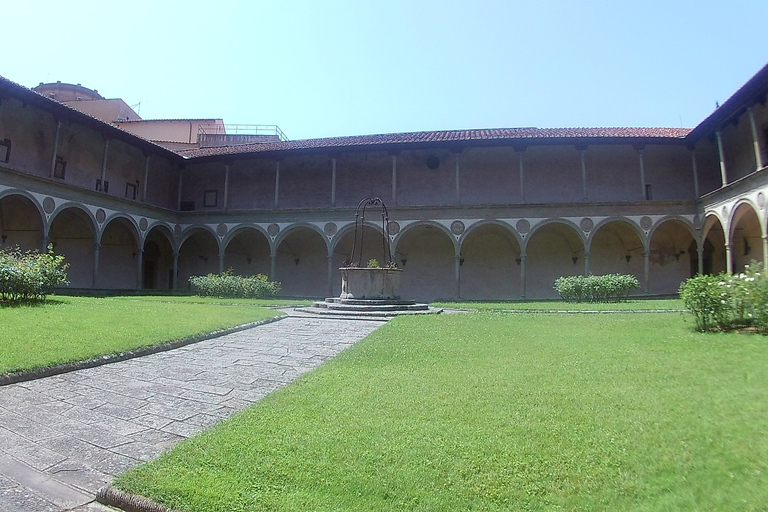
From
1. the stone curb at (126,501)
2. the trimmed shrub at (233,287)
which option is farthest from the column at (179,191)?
the stone curb at (126,501)

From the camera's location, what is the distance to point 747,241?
20578 millimetres

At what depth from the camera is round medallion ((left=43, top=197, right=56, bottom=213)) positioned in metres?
18.5

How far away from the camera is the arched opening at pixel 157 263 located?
27844 mm

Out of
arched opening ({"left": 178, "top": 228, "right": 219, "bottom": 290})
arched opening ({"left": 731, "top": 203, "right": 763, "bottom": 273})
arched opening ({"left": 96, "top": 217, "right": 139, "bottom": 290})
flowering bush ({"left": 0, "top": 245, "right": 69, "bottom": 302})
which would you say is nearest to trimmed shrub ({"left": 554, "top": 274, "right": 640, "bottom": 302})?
arched opening ({"left": 731, "top": 203, "right": 763, "bottom": 273})

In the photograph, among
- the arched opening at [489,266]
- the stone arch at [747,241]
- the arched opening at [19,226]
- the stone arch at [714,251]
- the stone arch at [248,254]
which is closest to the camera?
the stone arch at [747,241]

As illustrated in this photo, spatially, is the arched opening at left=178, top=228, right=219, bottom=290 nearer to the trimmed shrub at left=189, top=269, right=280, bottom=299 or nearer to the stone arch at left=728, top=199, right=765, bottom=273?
the trimmed shrub at left=189, top=269, right=280, bottom=299

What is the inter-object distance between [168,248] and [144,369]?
2473cm

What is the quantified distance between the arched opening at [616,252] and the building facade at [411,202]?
0.09m

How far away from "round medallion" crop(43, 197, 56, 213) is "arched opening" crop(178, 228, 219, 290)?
8872mm

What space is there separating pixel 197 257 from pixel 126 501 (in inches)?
1072

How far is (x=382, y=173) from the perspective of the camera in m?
25.3

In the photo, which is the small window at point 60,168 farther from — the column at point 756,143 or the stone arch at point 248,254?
the column at point 756,143

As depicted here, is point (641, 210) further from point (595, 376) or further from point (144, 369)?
point (144, 369)

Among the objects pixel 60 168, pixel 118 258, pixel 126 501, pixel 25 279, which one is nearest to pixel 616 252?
pixel 25 279
